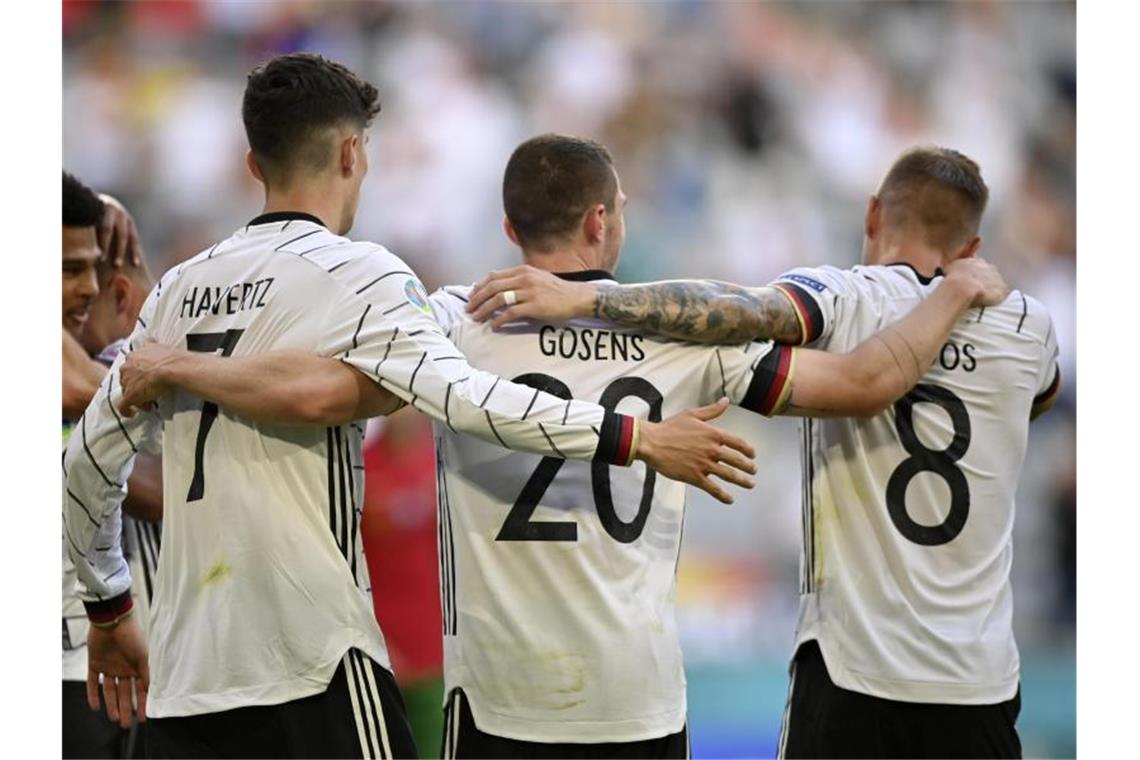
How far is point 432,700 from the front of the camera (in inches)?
263

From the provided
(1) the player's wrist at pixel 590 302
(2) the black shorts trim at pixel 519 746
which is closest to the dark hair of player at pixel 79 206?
(1) the player's wrist at pixel 590 302

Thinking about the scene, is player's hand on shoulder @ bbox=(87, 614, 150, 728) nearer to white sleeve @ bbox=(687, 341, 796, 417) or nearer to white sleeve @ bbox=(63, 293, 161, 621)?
white sleeve @ bbox=(63, 293, 161, 621)

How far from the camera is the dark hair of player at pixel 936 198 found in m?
4.26

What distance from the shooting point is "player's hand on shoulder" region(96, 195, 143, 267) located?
4.98 metres

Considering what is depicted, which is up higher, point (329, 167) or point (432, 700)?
point (329, 167)

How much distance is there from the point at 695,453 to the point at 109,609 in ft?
5.64

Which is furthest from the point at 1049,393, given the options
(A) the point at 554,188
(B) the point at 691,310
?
(A) the point at 554,188

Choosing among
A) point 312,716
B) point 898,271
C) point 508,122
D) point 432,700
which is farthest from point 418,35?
point 312,716

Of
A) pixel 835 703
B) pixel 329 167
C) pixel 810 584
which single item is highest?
pixel 329 167

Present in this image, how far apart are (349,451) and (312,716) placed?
63 centimetres

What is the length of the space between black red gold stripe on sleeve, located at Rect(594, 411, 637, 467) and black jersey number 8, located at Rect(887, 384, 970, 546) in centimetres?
112

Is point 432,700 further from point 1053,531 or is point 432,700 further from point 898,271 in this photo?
point 1053,531

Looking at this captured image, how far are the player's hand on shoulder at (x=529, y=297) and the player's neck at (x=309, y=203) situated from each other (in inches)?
16.4

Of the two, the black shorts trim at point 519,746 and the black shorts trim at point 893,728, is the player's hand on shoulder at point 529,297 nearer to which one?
the black shorts trim at point 519,746
